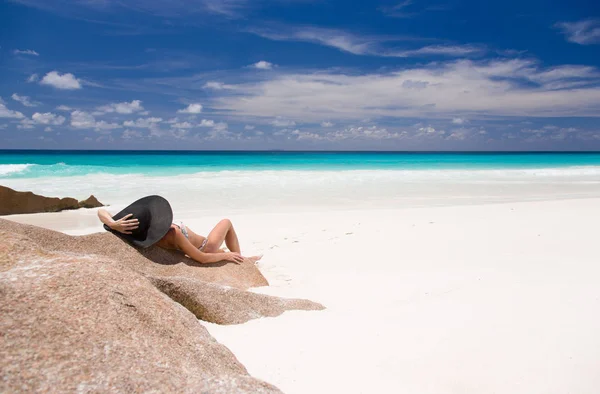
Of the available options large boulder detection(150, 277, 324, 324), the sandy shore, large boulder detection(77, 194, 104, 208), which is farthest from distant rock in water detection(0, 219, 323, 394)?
large boulder detection(77, 194, 104, 208)

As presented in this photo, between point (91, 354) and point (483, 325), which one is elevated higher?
point (91, 354)

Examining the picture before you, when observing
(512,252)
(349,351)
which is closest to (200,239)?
(349,351)

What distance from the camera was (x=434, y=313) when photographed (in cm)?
365

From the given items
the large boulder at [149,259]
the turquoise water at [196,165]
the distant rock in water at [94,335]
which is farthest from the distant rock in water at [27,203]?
the turquoise water at [196,165]

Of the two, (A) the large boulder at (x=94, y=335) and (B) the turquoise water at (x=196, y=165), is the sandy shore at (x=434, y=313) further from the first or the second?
(B) the turquoise water at (x=196, y=165)

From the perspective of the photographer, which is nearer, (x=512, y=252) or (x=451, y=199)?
(x=512, y=252)

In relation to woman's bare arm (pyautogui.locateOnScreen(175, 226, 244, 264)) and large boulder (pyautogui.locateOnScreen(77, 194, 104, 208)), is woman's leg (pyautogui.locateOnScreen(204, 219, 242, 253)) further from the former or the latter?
large boulder (pyautogui.locateOnScreen(77, 194, 104, 208))

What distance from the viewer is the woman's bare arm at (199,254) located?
4820mm

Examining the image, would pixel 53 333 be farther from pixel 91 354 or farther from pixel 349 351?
pixel 349 351

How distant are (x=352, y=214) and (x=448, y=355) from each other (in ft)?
25.7

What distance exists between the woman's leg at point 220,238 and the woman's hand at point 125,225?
94 cm

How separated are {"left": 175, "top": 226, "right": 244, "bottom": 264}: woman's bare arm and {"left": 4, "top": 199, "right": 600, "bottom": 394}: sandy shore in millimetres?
515

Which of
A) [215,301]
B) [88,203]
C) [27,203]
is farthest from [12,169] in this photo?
[215,301]

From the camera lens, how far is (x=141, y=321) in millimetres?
1898
